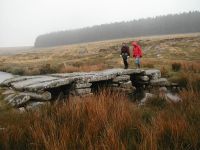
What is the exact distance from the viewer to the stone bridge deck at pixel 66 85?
294 inches

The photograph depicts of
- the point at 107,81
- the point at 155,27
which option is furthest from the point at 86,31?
the point at 107,81

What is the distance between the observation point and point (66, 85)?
9008 millimetres

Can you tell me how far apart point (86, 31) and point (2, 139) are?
142 m

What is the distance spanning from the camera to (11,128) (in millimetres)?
4129

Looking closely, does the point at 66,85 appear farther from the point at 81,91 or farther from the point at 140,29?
the point at 140,29

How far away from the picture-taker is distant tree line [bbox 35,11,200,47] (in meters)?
101

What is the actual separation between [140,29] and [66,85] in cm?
11144

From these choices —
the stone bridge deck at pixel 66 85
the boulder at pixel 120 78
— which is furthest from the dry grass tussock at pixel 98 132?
the boulder at pixel 120 78

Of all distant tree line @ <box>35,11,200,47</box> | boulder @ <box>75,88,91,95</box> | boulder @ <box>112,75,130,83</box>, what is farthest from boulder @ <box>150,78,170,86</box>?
distant tree line @ <box>35,11,200,47</box>

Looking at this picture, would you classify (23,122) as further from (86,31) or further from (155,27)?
(86,31)

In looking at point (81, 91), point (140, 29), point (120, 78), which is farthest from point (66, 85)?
point (140, 29)

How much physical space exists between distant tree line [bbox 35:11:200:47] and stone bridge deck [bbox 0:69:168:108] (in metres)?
88.3

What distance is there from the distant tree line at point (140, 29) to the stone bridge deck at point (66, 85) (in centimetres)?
8829

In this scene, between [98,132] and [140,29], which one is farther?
[140,29]
